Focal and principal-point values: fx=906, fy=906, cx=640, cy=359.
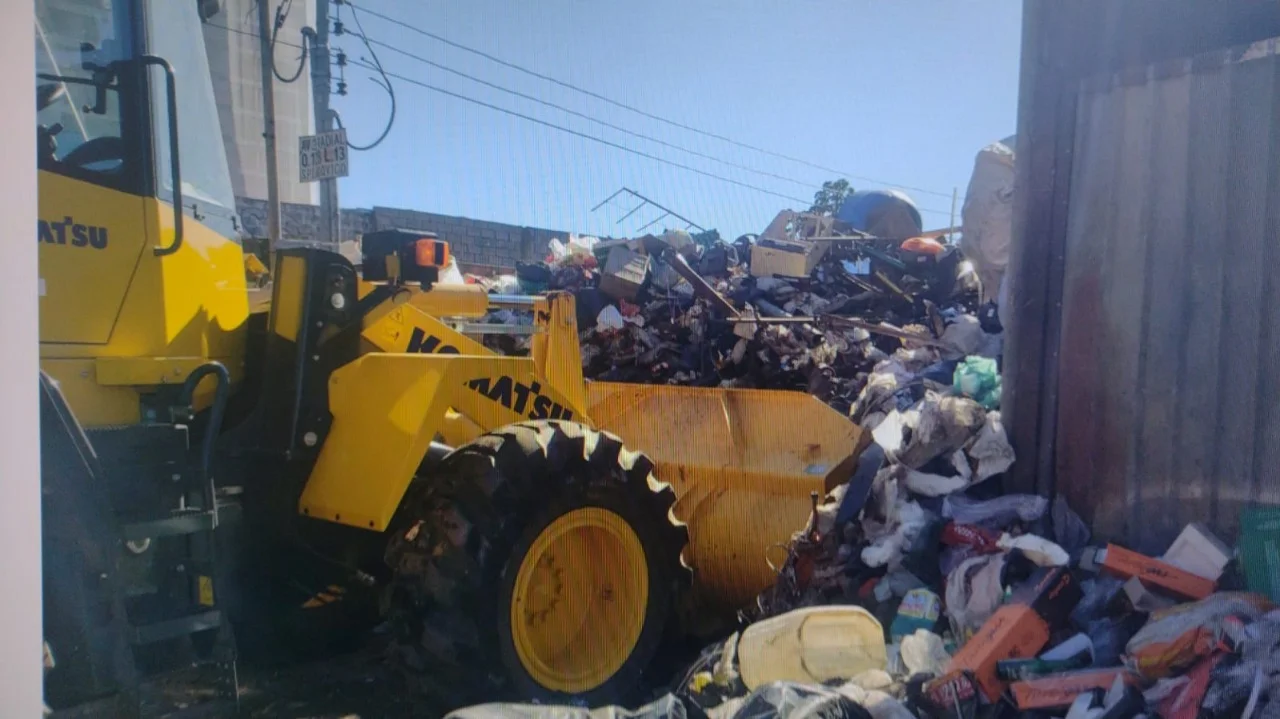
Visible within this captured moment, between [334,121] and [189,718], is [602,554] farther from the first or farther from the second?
[334,121]

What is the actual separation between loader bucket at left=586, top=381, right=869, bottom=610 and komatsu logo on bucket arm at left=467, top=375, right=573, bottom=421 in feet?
3.47

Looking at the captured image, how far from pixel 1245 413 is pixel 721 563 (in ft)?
7.78

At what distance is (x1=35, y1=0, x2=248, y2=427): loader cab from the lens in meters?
2.53

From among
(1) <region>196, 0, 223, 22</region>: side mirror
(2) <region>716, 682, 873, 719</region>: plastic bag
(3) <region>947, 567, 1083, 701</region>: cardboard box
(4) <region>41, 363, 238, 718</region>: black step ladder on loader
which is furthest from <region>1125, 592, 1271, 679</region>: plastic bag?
(1) <region>196, 0, 223, 22</region>: side mirror

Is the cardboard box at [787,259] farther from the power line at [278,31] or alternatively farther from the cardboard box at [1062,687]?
the cardboard box at [1062,687]

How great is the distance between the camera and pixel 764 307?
9.79 m

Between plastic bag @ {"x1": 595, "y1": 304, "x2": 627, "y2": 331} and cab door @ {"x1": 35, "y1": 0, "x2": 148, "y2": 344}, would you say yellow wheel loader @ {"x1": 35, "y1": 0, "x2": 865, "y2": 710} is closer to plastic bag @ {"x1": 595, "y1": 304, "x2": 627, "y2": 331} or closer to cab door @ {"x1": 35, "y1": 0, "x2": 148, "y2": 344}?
cab door @ {"x1": 35, "y1": 0, "x2": 148, "y2": 344}

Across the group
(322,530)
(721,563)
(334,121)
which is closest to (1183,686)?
(721,563)

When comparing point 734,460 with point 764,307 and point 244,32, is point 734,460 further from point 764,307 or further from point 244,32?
point 764,307

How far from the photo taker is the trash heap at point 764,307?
26.9 ft

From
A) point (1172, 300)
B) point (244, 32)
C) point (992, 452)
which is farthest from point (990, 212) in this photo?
point (244, 32)

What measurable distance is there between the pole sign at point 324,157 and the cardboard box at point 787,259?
568cm

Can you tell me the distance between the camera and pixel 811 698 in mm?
2682

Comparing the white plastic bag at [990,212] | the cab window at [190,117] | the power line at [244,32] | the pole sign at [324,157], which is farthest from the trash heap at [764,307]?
the cab window at [190,117]
